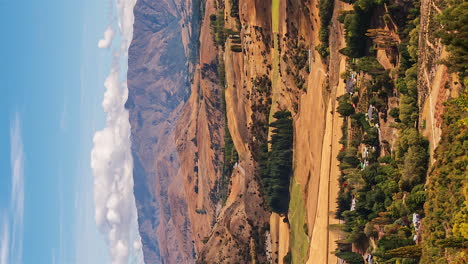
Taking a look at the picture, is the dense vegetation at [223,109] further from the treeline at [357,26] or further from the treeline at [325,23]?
the treeline at [357,26]

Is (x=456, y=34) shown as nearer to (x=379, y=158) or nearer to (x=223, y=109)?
(x=379, y=158)

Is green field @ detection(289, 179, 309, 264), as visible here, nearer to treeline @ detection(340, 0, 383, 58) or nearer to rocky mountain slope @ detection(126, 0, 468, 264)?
rocky mountain slope @ detection(126, 0, 468, 264)

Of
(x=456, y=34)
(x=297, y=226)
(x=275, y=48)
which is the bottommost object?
(x=297, y=226)

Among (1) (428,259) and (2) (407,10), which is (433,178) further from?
(2) (407,10)

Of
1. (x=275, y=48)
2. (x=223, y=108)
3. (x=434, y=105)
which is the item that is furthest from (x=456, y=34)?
(x=223, y=108)

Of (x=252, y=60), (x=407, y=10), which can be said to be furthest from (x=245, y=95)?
(x=407, y=10)

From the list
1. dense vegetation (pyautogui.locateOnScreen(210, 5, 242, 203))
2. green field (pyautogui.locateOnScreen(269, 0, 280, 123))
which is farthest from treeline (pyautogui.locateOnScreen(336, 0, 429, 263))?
dense vegetation (pyautogui.locateOnScreen(210, 5, 242, 203))
